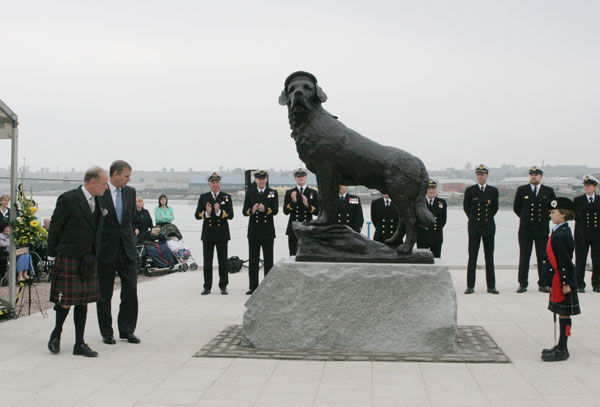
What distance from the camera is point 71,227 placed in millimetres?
5035

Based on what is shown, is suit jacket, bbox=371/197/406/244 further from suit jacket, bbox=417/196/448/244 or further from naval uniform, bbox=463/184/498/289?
naval uniform, bbox=463/184/498/289

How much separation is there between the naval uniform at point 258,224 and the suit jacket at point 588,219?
435 centimetres

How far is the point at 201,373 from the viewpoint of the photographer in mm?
4391

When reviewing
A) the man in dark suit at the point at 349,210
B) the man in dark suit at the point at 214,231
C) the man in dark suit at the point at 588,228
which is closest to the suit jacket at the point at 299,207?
the man in dark suit at the point at 349,210

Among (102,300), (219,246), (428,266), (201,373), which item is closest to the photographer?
(201,373)

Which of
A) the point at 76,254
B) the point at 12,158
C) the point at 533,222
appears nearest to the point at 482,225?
the point at 533,222

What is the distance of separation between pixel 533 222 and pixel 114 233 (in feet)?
19.2

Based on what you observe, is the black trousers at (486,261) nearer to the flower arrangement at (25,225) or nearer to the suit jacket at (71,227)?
the suit jacket at (71,227)

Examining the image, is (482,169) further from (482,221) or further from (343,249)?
(343,249)

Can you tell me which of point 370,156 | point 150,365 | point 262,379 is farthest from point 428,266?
point 150,365

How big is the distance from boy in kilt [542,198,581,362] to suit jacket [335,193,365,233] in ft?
12.6

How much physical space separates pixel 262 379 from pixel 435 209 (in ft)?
16.3

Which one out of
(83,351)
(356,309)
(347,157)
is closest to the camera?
(83,351)

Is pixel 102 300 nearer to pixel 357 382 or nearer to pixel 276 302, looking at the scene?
pixel 276 302
